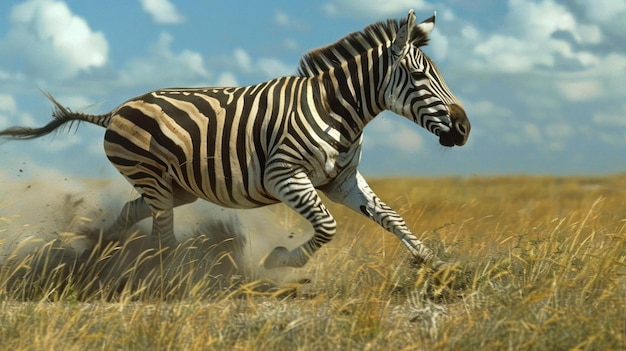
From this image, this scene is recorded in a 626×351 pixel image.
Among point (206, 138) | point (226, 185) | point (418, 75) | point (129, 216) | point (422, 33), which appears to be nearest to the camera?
point (418, 75)

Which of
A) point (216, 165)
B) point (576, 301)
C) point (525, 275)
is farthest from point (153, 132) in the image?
point (576, 301)

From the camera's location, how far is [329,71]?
944cm

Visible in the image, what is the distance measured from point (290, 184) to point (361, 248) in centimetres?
178

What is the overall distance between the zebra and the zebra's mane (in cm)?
1

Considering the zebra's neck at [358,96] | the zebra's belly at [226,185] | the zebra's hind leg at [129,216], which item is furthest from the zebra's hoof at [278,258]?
the zebra's hind leg at [129,216]

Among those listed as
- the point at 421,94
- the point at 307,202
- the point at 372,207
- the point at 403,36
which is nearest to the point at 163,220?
the point at 307,202

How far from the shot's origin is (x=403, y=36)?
8.92 meters

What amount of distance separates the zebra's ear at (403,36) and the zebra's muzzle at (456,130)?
840 millimetres

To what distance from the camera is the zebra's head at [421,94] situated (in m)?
8.77

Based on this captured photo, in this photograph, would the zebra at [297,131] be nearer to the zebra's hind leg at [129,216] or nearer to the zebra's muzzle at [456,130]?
the zebra's muzzle at [456,130]

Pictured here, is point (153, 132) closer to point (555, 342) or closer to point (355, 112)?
point (355, 112)

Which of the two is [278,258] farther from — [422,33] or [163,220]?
[422,33]

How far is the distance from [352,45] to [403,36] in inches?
30.5

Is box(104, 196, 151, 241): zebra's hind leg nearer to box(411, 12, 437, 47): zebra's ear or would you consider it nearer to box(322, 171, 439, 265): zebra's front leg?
box(322, 171, 439, 265): zebra's front leg
